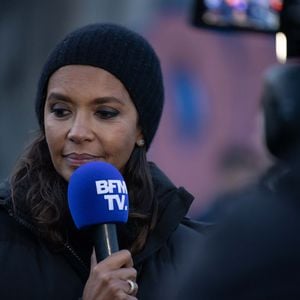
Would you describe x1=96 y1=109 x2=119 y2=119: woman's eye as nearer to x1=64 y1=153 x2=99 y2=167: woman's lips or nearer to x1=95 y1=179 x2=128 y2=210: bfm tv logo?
Answer: x1=64 y1=153 x2=99 y2=167: woman's lips

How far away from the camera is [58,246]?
3.11 meters

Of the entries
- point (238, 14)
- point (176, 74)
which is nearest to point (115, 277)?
point (238, 14)

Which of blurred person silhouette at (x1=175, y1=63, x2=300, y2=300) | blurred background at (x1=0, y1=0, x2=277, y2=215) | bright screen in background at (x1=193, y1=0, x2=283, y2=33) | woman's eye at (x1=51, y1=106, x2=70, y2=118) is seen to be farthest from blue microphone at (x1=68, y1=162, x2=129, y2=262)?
blurred background at (x1=0, y1=0, x2=277, y2=215)

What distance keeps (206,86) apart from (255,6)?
12.6 feet

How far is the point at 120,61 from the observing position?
10.7 ft

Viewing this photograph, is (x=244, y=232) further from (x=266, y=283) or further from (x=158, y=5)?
(x=158, y=5)

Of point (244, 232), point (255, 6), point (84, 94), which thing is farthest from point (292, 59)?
point (255, 6)

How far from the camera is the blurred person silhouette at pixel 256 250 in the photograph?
1.81 meters

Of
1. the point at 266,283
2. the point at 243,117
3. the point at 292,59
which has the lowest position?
the point at 243,117

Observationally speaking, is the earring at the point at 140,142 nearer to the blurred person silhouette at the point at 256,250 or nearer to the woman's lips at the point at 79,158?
the woman's lips at the point at 79,158

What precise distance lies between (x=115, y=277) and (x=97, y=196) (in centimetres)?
23

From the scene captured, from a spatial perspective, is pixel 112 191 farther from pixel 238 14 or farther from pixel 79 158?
pixel 238 14

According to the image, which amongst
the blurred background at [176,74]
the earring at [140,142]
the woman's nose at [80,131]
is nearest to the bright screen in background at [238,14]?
the earring at [140,142]

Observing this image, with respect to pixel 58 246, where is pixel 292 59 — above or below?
above
